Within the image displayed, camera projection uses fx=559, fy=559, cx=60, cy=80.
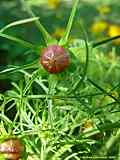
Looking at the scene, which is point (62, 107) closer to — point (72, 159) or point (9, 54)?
point (72, 159)

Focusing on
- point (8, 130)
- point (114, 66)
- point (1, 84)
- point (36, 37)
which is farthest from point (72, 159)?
point (36, 37)

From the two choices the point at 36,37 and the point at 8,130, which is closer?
the point at 8,130

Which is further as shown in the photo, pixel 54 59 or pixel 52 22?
pixel 52 22

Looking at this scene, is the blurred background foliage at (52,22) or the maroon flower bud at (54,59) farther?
the blurred background foliage at (52,22)

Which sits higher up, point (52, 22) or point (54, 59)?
point (52, 22)
